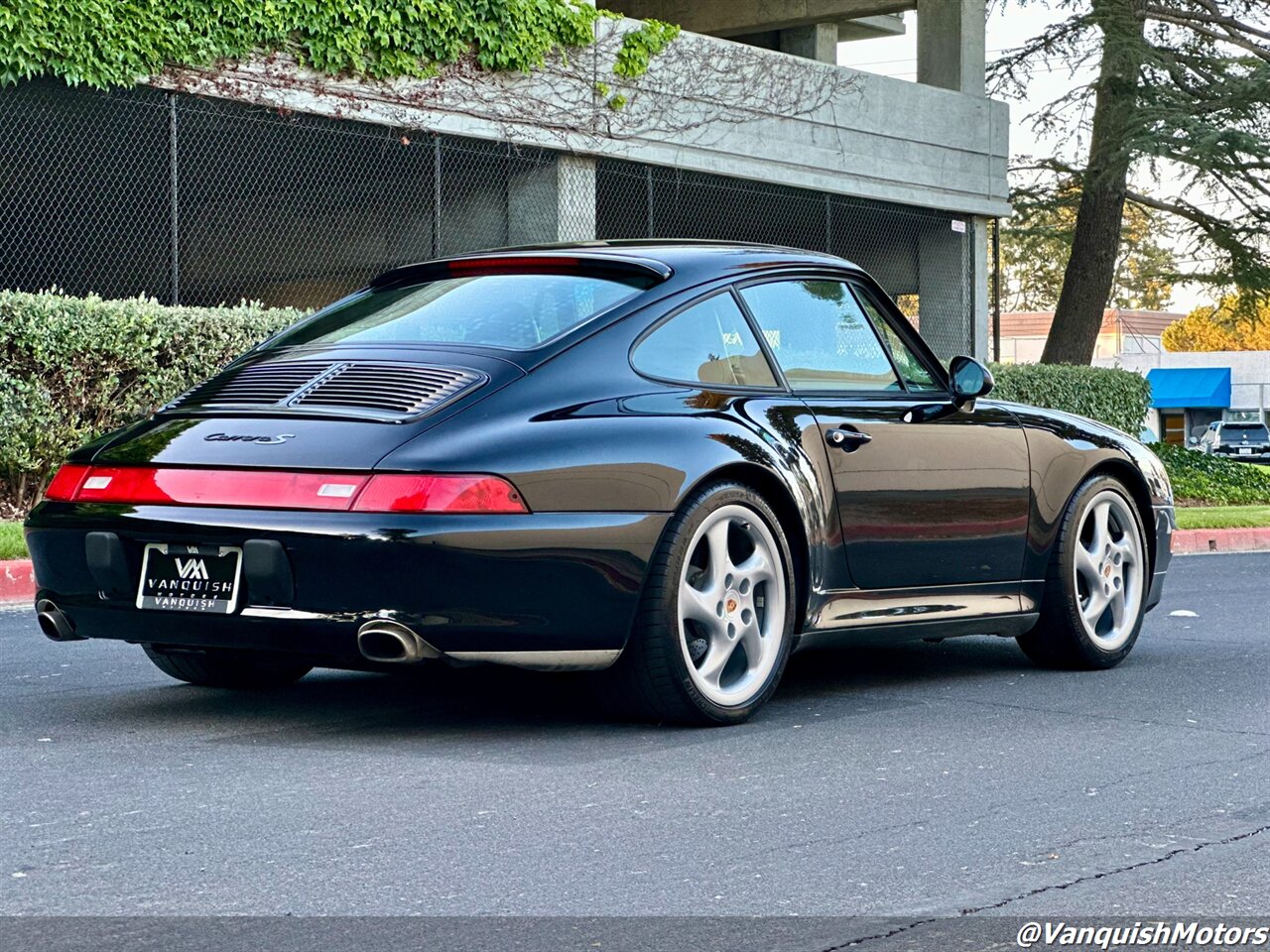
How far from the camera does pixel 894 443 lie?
628cm

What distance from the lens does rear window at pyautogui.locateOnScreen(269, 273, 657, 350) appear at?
226 inches

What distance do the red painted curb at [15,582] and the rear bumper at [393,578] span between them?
4640 millimetres

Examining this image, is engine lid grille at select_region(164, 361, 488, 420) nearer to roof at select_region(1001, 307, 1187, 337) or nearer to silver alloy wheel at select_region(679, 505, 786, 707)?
silver alloy wheel at select_region(679, 505, 786, 707)

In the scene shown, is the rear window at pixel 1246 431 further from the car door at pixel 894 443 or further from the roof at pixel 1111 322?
the car door at pixel 894 443

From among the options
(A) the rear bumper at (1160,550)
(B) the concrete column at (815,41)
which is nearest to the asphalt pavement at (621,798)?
(A) the rear bumper at (1160,550)

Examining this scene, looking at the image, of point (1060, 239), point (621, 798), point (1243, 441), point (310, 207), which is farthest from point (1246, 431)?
point (621, 798)

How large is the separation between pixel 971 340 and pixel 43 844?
22.5 m

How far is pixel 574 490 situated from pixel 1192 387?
239 feet

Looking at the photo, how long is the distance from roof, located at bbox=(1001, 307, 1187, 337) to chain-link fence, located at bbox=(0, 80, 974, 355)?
5027 centimetres

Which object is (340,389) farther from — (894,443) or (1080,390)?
(1080,390)

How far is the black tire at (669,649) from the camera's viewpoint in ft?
17.5

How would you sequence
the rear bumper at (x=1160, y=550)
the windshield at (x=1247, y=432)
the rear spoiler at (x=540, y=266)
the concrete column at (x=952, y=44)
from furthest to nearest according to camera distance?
the windshield at (x=1247, y=432) → the concrete column at (x=952, y=44) → the rear bumper at (x=1160, y=550) → the rear spoiler at (x=540, y=266)

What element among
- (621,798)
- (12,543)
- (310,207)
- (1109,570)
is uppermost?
(310,207)

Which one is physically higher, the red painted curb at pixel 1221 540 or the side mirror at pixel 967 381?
the side mirror at pixel 967 381
